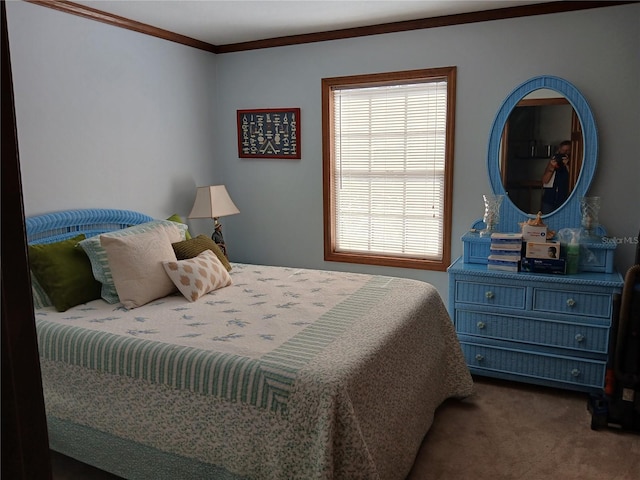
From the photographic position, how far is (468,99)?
141 inches

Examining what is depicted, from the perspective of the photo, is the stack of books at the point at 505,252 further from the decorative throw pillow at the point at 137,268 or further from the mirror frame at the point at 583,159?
the decorative throw pillow at the point at 137,268

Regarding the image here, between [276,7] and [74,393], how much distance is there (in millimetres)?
2511

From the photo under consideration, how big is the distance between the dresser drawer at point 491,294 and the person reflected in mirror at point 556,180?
0.65 m

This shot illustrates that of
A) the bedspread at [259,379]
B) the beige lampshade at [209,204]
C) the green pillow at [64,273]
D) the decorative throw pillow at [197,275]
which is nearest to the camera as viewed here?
the bedspread at [259,379]

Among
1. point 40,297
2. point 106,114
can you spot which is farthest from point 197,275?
point 106,114

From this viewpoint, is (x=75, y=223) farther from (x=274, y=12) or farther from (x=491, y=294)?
(x=491, y=294)

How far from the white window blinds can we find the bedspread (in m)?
1.20

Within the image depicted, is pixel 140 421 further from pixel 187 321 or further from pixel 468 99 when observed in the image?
pixel 468 99

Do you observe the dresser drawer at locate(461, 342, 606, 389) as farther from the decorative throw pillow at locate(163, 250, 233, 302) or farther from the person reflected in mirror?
the decorative throw pillow at locate(163, 250, 233, 302)

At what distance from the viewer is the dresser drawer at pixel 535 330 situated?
3.00 m

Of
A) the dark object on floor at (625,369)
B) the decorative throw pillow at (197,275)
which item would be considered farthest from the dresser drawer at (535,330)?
the decorative throw pillow at (197,275)

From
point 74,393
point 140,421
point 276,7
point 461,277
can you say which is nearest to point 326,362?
point 140,421

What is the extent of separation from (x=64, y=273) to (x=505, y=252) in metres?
2.60

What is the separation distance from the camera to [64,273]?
109 inches
